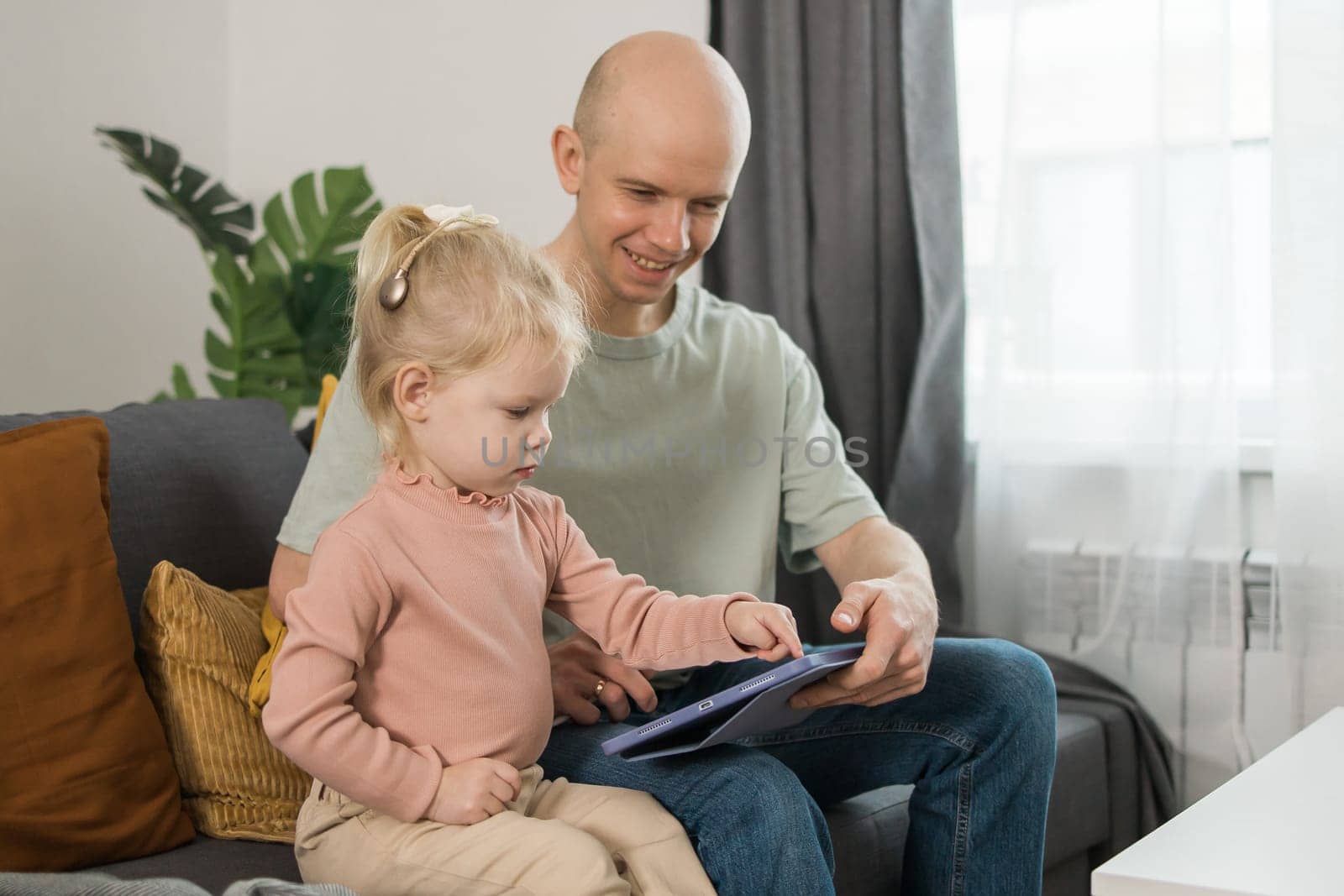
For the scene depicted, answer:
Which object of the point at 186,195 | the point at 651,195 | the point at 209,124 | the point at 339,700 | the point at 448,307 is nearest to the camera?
the point at 339,700

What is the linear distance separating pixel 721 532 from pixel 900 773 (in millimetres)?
406

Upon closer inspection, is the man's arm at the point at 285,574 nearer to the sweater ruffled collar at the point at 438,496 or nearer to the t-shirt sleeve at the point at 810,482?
the sweater ruffled collar at the point at 438,496

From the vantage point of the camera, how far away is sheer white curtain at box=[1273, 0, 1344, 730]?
2.01 m

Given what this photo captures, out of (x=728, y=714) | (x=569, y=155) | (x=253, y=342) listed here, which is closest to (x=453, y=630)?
(x=728, y=714)

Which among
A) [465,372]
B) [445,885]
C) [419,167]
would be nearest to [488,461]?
[465,372]

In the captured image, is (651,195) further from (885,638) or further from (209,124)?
(209,124)

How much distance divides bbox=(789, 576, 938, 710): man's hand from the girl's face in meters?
0.36

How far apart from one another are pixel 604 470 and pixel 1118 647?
1128 mm

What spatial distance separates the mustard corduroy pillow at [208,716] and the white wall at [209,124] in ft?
5.07

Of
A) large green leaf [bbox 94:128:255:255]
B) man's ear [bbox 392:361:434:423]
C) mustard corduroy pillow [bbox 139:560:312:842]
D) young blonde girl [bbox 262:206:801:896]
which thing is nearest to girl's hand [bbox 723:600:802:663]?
young blonde girl [bbox 262:206:801:896]

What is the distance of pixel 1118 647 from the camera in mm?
2289

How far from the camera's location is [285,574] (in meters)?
1.47

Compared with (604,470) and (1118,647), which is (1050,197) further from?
(604,470)

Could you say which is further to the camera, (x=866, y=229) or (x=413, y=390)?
(x=866, y=229)
